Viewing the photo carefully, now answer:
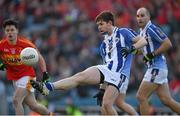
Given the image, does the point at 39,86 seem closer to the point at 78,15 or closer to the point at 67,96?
the point at 67,96

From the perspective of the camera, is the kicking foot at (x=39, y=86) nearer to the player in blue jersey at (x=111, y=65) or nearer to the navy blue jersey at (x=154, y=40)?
the player in blue jersey at (x=111, y=65)

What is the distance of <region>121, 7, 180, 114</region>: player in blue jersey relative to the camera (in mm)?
14062

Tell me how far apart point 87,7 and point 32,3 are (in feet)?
7.03

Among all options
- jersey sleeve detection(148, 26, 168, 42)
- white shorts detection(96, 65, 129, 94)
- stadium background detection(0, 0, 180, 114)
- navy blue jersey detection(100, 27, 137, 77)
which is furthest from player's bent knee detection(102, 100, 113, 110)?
stadium background detection(0, 0, 180, 114)

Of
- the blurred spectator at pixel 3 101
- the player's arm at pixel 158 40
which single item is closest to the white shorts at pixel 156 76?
the player's arm at pixel 158 40

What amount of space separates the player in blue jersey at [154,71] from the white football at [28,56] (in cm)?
210

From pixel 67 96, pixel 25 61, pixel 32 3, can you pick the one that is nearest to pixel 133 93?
pixel 67 96

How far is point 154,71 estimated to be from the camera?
46.6 ft

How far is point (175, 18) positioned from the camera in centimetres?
2252

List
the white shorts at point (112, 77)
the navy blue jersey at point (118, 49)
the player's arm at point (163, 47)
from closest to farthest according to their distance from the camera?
the white shorts at point (112, 77)
the navy blue jersey at point (118, 49)
the player's arm at point (163, 47)

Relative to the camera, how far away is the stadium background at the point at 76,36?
67.4ft

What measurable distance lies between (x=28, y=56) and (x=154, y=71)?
246cm

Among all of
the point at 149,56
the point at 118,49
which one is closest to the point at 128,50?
the point at 118,49

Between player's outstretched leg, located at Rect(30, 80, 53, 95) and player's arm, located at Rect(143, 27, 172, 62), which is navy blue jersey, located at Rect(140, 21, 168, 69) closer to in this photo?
player's arm, located at Rect(143, 27, 172, 62)
